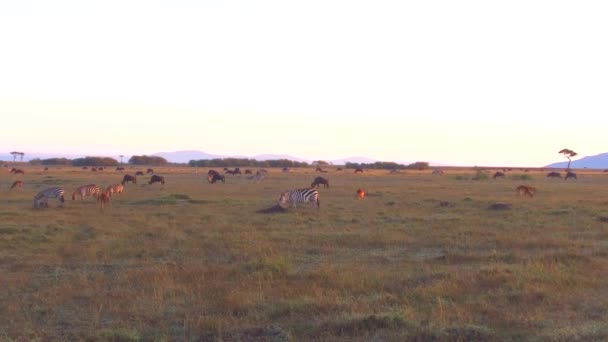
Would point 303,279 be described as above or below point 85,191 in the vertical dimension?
below

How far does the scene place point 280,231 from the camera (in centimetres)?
1764

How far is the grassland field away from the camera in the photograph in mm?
7926

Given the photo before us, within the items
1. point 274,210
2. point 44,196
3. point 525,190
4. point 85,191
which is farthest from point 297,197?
point 525,190

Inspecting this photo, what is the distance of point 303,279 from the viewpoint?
35.7 feet

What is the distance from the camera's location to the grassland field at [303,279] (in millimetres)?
7926

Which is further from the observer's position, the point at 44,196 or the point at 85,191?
the point at 85,191

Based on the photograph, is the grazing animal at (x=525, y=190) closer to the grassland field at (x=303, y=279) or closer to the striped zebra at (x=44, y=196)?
the grassland field at (x=303, y=279)

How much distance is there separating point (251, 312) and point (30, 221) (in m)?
13.6

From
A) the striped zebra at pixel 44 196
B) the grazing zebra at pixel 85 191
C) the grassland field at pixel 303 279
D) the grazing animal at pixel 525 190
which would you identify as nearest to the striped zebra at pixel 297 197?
the grassland field at pixel 303 279

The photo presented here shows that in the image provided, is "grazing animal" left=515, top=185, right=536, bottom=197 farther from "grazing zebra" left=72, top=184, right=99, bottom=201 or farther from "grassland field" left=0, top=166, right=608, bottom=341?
"grazing zebra" left=72, top=184, right=99, bottom=201

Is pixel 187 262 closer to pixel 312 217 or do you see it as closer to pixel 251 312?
pixel 251 312

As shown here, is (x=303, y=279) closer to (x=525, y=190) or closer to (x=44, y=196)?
(x=44, y=196)

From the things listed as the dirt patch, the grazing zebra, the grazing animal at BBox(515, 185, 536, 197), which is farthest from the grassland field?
the grazing animal at BBox(515, 185, 536, 197)

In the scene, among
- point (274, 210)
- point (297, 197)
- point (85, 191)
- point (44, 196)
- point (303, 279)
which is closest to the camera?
point (303, 279)
